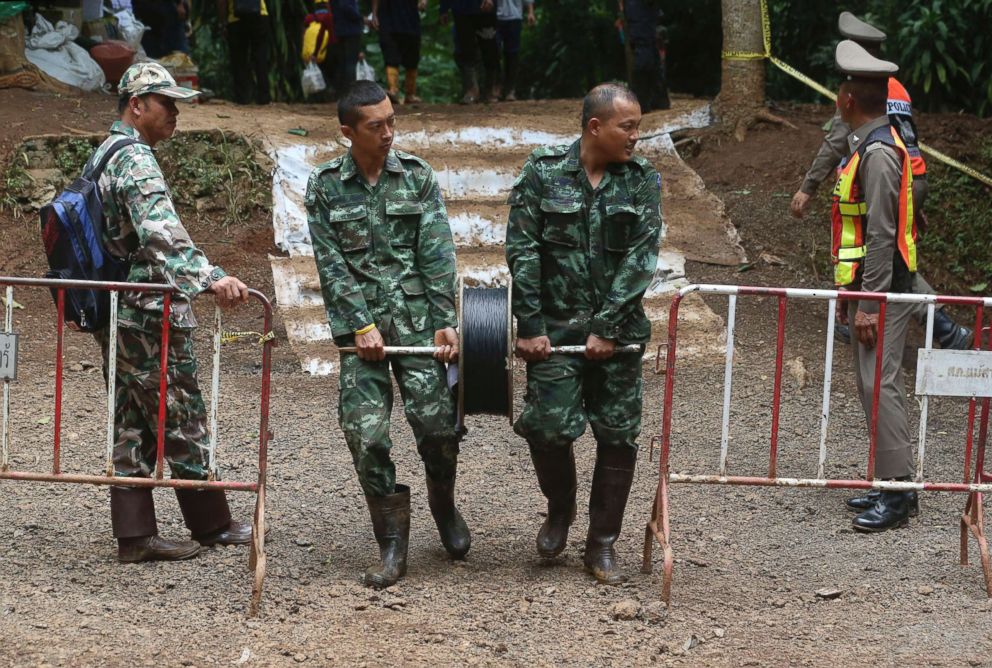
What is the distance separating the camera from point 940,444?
7637mm

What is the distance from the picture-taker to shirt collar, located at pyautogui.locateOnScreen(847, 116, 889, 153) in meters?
6.27

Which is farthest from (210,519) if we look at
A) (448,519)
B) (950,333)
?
(950,333)

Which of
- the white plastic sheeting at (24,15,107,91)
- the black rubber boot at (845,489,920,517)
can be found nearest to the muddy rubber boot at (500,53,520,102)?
the white plastic sheeting at (24,15,107,91)

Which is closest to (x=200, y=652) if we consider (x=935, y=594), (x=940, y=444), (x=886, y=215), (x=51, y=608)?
(x=51, y=608)

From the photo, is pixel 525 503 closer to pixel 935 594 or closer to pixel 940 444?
pixel 935 594

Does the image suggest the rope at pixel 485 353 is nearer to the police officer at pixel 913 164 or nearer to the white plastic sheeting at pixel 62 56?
the police officer at pixel 913 164

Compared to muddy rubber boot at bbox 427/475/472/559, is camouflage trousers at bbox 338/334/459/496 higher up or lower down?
higher up

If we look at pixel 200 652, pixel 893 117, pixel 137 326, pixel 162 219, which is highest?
pixel 893 117

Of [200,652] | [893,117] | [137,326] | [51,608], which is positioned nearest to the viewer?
[200,652]

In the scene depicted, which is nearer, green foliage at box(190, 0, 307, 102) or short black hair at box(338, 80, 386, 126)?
short black hair at box(338, 80, 386, 126)

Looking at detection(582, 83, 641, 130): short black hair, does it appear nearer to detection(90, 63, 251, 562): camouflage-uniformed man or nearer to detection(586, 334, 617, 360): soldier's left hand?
detection(586, 334, 617, 360): soldier's left hand

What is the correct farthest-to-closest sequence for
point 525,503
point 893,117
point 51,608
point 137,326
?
1. point 893,117
2. point 525,503
3. point 137,326
4. point 51,608

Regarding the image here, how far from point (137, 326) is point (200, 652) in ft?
4.82

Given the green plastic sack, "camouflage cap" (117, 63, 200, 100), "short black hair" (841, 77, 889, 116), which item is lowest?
"camouflage cap" (117, 63, 200, 100)
